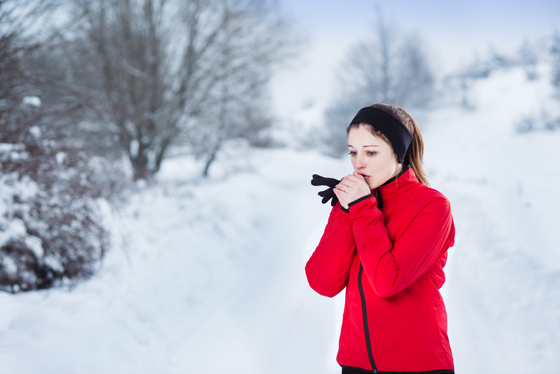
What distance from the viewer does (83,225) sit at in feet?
11.9

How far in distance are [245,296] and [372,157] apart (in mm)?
3207

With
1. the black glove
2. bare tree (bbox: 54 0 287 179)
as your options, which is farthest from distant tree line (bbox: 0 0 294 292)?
the black glove

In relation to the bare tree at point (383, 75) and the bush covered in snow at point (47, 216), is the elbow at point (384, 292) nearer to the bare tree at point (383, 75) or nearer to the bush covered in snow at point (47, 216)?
the bush covered in snow at point (47, 216)

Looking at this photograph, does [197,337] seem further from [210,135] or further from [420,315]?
[210,135]

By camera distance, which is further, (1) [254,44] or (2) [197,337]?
(1) [254,44]

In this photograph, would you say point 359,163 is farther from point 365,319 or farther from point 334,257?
point 365,319

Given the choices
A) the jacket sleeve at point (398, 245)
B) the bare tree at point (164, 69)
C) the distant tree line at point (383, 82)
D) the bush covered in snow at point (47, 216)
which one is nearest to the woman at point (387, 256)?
the jacket sleeve at point (398, 245)

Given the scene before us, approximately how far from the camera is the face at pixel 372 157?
4.17 feet

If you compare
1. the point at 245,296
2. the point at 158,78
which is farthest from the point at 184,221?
the point at 158,78

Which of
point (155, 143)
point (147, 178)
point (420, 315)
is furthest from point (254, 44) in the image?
point (420, 315)

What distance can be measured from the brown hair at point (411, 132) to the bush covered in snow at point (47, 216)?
3.16m

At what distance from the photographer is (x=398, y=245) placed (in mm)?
1193

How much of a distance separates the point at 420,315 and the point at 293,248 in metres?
4.35

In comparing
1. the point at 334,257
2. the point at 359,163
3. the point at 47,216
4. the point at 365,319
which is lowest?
the point at 365,319
